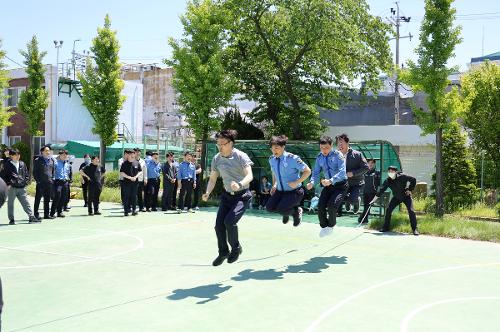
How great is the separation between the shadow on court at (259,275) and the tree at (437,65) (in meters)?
6.91

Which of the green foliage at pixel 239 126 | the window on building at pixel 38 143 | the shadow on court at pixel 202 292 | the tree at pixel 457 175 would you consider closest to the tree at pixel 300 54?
the green foliage at pixel 239 126

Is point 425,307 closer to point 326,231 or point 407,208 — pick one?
point 326,231

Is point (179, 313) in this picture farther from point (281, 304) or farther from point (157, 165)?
point (157, 165)

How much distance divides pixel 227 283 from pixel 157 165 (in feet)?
34.8

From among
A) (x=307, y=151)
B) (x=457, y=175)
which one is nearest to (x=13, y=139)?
(x=307, y=151)

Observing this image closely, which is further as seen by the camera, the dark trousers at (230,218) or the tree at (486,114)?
the tree at (486,114)

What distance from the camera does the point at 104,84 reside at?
24172mm

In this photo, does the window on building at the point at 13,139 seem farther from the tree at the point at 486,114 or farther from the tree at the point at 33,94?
the tree at the point at 486,114

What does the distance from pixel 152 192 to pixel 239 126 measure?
8036 mm

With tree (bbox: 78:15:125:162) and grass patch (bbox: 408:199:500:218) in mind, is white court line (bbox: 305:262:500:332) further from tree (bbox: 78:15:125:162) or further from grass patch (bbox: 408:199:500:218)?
tree (bbox: 78:15:125:162)

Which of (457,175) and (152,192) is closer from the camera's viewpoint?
(152,192)

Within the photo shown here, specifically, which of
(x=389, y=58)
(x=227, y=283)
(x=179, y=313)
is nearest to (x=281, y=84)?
(x=389, y=58)

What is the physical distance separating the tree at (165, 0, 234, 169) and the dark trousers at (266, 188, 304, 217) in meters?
11.5

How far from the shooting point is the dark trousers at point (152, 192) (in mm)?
17994
